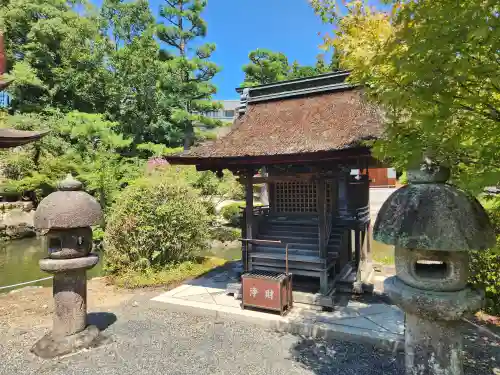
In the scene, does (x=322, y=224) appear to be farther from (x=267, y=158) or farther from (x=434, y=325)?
(x=434, y=325)

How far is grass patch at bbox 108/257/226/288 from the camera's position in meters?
9.12

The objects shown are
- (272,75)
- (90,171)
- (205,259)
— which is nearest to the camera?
(205,259)

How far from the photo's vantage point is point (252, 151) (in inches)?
273

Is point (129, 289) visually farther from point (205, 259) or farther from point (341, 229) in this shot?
point (341, 229)

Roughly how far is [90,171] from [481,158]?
63.8 feet

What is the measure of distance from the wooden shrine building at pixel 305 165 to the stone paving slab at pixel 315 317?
0.81m

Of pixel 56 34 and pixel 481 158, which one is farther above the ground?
pixel 56 34

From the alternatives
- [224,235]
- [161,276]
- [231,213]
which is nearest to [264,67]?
[231,213]

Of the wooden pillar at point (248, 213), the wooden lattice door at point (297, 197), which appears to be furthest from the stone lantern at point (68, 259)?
the wooden lattice door at point (297, 197)

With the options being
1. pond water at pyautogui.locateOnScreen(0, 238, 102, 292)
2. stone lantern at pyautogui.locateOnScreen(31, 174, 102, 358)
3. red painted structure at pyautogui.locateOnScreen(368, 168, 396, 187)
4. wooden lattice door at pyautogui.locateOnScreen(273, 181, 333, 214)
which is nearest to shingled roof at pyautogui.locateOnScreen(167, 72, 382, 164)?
wooden lattice door at pyautogui.locateOnScreen(273, 181, 333, 214)

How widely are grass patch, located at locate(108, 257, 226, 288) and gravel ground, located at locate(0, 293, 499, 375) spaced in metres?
2.69

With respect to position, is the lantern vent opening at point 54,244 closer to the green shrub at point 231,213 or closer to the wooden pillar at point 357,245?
the wooden pillar at point 357,245

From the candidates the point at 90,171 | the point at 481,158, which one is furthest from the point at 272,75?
the point at 481,158

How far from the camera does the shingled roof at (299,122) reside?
6.39m
